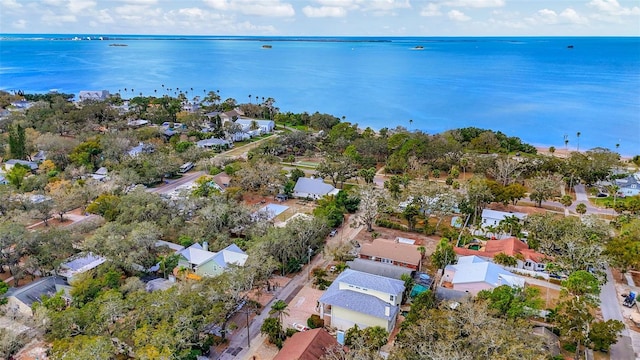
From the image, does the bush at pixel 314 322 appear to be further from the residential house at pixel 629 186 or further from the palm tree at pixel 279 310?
the residential house at pixel 629 186

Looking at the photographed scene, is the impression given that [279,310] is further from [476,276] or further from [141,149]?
[141,149]

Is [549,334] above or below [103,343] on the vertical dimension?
below

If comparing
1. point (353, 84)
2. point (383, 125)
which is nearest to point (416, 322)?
point (383, 125)

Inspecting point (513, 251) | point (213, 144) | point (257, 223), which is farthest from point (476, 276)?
point (213, 144)

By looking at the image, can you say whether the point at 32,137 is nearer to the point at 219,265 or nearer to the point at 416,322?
the point at 219,265

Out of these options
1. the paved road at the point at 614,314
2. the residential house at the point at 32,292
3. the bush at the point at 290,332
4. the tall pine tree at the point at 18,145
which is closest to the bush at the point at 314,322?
the bush at the point at 290,332
